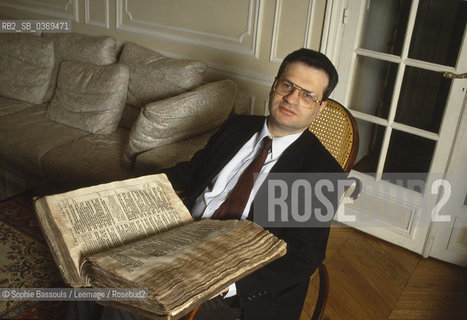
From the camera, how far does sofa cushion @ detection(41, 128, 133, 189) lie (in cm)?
232

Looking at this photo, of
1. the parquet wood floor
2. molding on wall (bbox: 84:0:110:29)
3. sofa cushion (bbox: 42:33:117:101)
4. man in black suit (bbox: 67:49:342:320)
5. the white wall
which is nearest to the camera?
man in black suit (bbox: 67:49:342:320)

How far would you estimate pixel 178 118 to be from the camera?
223 cm

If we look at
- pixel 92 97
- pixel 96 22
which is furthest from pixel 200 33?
pixel 96 22

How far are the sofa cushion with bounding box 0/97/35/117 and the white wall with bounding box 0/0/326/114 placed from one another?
2.67 ft

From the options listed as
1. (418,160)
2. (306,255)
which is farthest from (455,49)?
(306,255)

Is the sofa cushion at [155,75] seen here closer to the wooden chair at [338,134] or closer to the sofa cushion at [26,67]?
the sofa cushion at [26,67]

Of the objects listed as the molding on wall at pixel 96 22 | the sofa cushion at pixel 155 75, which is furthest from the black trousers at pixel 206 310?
the molding on wall at pixel 96 22

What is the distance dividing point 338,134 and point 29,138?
189cm

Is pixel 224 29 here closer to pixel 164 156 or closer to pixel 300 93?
pixel 164 156

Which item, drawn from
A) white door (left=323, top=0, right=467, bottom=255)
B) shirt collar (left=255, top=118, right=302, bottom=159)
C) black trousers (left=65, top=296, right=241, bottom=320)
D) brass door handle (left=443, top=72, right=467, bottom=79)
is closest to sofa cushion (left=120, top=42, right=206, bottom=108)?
white door (left=323, top=0, right=467, bottom=255)

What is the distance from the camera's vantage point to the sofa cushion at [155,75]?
101 inches

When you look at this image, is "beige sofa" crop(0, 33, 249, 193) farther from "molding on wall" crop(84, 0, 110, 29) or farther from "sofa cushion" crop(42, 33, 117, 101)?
"molding on wall" crop(84, 0, 110, 29)

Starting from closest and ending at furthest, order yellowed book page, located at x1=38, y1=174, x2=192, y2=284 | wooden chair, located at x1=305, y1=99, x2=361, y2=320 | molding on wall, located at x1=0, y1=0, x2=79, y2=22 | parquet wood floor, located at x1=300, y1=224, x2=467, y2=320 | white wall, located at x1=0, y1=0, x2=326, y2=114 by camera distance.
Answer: yellowed book page, located at x1=38, y1=174, x2=192, y2=284
wooden chair, located at x1=305, y1=99, x2=361, y2=320
parquet wood floor, located at x1=300, y1=224, x2=467, y2=320
white wall, located at x1=0, y1=0, x2=326, y2=114
molding on wall, located at x1=0, y1=0, x2=79, y2=22

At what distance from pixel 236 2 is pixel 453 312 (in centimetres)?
208
